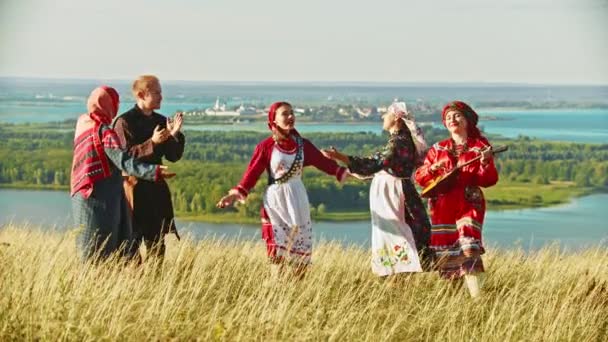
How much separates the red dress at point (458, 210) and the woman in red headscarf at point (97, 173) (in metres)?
2.20

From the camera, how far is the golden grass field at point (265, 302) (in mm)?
7402

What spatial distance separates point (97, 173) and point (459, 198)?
283 cm

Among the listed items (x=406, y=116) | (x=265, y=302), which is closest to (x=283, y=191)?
(x=406, y=116)

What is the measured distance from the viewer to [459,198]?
9211 mm

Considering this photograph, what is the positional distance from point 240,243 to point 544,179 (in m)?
57.9

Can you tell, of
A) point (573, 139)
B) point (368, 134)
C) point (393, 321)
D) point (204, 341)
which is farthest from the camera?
point (573, 139)

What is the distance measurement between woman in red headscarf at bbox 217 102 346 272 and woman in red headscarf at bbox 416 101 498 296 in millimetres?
996

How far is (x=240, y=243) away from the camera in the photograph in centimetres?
1163

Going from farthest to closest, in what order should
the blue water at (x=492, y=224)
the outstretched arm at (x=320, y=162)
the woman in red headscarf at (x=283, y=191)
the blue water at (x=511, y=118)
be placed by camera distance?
the blue water at (x=511, y=118)
the blue water at (x=492, y=224)
the outstretched arm at (x=320, y=162)
the woman in red headscarf at (x=283, y=191)

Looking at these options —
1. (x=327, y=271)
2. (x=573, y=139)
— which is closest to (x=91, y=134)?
(x=327, y=271)

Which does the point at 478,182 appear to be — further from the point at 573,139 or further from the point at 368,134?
the point at 573,139

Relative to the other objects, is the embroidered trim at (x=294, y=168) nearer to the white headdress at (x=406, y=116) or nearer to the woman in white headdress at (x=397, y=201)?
the woman in white headdress at (x=397, y=201)

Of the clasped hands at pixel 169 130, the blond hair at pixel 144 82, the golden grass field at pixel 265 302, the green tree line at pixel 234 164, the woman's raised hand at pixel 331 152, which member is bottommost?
the green tree line at pixel 234 164

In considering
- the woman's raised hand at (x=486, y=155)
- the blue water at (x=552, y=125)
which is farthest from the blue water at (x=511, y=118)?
the woman's raised hand at (x=486, y=155)
